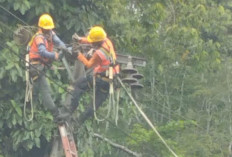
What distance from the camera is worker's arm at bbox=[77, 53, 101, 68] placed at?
8.77 meters

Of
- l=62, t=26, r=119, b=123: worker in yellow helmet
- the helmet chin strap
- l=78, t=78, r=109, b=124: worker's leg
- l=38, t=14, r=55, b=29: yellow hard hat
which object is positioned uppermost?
l=38, t=14, r=55, b=29: yellow hard hat

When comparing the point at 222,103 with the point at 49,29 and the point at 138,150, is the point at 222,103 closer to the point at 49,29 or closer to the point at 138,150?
the point at 138,150

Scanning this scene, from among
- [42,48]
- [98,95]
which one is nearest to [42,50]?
[42,48]

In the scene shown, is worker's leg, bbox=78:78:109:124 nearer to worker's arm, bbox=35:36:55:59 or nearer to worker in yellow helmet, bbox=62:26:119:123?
worker in yellow helmet, bbox=62:26:119:123

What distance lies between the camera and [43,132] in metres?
11.0

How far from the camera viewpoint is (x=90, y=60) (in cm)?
882

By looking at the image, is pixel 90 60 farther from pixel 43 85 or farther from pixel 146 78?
pixel 146 78

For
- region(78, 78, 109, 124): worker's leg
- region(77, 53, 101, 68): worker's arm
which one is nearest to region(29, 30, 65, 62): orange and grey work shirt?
region(77, 53, 101, 68): worker's arm

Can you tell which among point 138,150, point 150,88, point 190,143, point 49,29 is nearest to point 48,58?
point 49,29

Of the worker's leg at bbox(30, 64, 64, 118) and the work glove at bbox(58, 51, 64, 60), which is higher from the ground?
the work glove at bbox(58, 51, 64, 60)

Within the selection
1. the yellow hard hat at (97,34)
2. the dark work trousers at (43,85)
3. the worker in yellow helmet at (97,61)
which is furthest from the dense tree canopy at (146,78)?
the yellow hard hat at (97,34)

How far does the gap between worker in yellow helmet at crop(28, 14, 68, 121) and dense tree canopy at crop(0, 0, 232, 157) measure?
199 mm

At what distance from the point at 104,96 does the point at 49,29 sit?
4.02 feet

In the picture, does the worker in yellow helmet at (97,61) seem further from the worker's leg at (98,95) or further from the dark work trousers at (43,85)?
the dark work trousers at (43,85)
